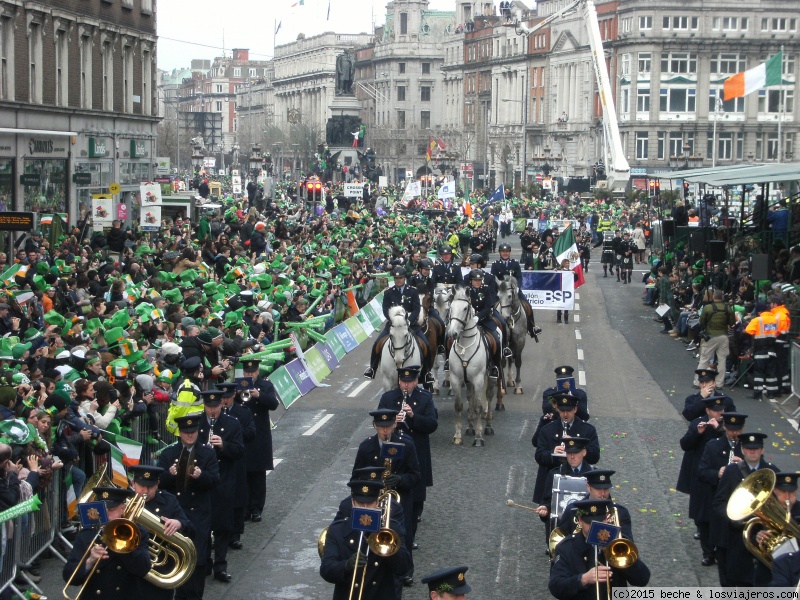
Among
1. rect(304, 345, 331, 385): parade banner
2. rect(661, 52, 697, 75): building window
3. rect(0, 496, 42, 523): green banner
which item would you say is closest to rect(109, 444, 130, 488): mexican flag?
rect(0, 496, 42, 523): green banner

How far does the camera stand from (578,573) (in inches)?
328

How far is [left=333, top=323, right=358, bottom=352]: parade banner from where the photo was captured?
27000mm

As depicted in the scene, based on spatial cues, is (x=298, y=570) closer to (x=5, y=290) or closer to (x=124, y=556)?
(x=124, y=556)

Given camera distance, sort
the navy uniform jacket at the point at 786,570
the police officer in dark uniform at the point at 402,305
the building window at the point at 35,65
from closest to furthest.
A: the navy uniform jacket at the point at 786,570 → the police officer in dark uniform at the point at 402,305 → the building window at the point at 35,65

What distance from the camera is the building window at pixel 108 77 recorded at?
1649 inches

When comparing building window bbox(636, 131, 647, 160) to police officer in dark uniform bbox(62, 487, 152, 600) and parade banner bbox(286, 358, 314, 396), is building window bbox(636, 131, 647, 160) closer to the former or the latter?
parade banner bbox(286, 358, 314, 396)

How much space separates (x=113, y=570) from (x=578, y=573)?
307cm

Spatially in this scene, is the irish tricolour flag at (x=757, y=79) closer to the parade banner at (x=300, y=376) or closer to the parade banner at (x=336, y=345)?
the parade banner at (x=336, y=345)

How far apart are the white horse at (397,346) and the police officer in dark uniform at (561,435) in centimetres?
548

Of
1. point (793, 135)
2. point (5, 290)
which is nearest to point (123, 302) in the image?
point (5, 290)

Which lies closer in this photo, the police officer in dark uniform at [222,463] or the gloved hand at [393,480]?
the gloved hand at [393,480]

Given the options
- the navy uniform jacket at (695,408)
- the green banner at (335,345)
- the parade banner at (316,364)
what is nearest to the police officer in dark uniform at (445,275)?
the parade banner at (316,364)

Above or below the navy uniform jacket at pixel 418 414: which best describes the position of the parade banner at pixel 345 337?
below

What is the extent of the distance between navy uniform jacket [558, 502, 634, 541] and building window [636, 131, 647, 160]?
306 feet
